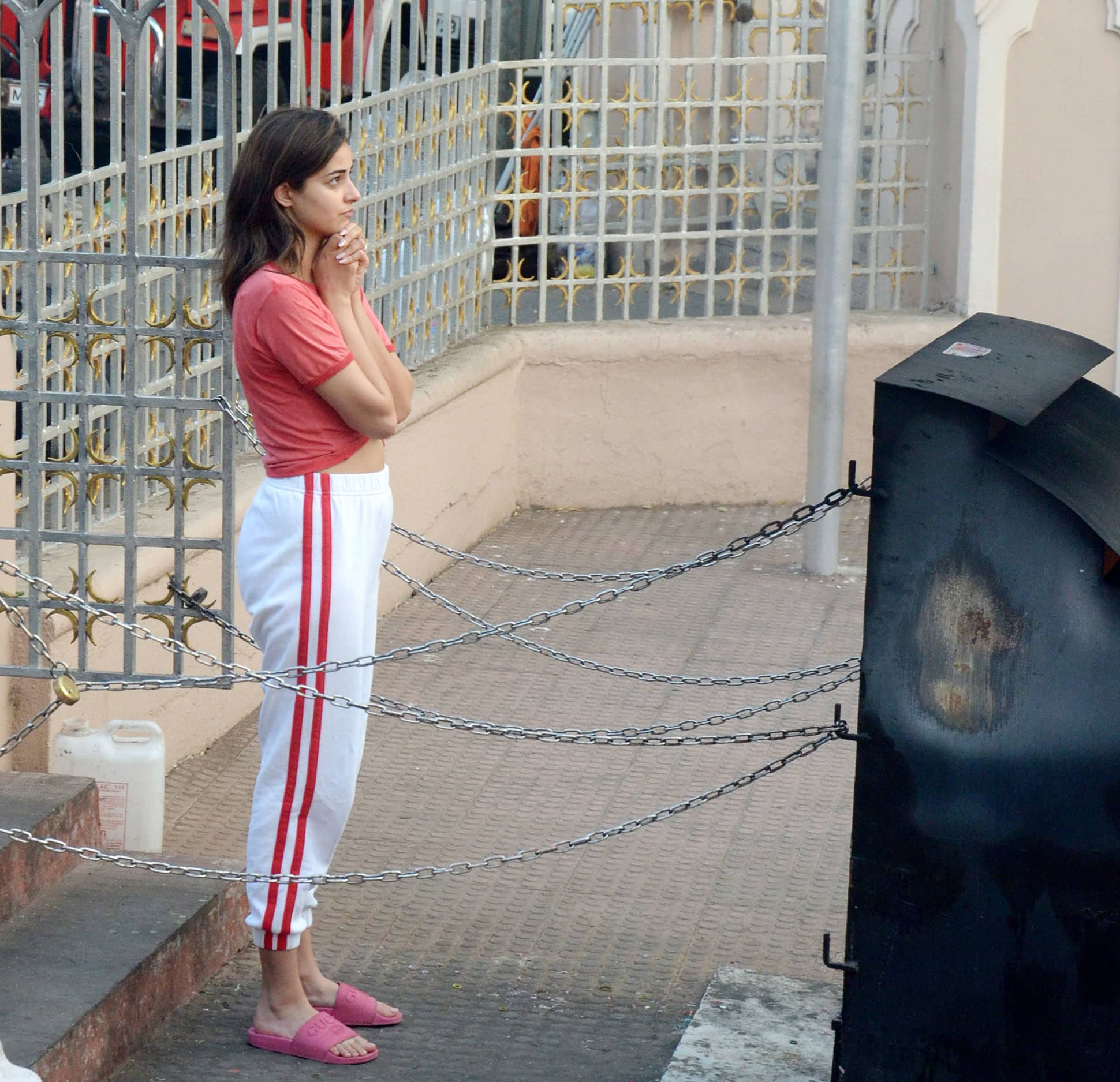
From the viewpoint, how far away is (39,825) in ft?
14.0

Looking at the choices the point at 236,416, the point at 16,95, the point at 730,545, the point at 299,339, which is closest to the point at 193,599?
the point at 236,416

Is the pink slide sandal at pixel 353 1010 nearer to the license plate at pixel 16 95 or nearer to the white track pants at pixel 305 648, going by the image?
the white track pants at pixel 305 648

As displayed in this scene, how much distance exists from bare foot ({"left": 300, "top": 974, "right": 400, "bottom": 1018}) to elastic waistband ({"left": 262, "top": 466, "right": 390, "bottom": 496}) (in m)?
1.07

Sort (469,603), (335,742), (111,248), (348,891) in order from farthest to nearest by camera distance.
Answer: (469,603) < (111,248) < (348,891) < (335,742)

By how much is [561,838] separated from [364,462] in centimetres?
173

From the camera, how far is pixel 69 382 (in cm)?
521

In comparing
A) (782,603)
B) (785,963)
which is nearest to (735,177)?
(782,603)

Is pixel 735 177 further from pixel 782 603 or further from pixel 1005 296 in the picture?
pixel 782 603

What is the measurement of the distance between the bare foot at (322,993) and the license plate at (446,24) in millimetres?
4603

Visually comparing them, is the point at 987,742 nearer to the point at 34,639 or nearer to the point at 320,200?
the point at 320,200

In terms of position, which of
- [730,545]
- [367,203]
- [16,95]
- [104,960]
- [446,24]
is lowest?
[104,960]

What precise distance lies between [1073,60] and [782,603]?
291 cm

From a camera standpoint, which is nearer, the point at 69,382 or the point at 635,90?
the point at 69,382

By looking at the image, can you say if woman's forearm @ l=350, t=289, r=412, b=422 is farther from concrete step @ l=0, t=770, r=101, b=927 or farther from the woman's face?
concrete step @ l=0, t=770, r=101, b=927
